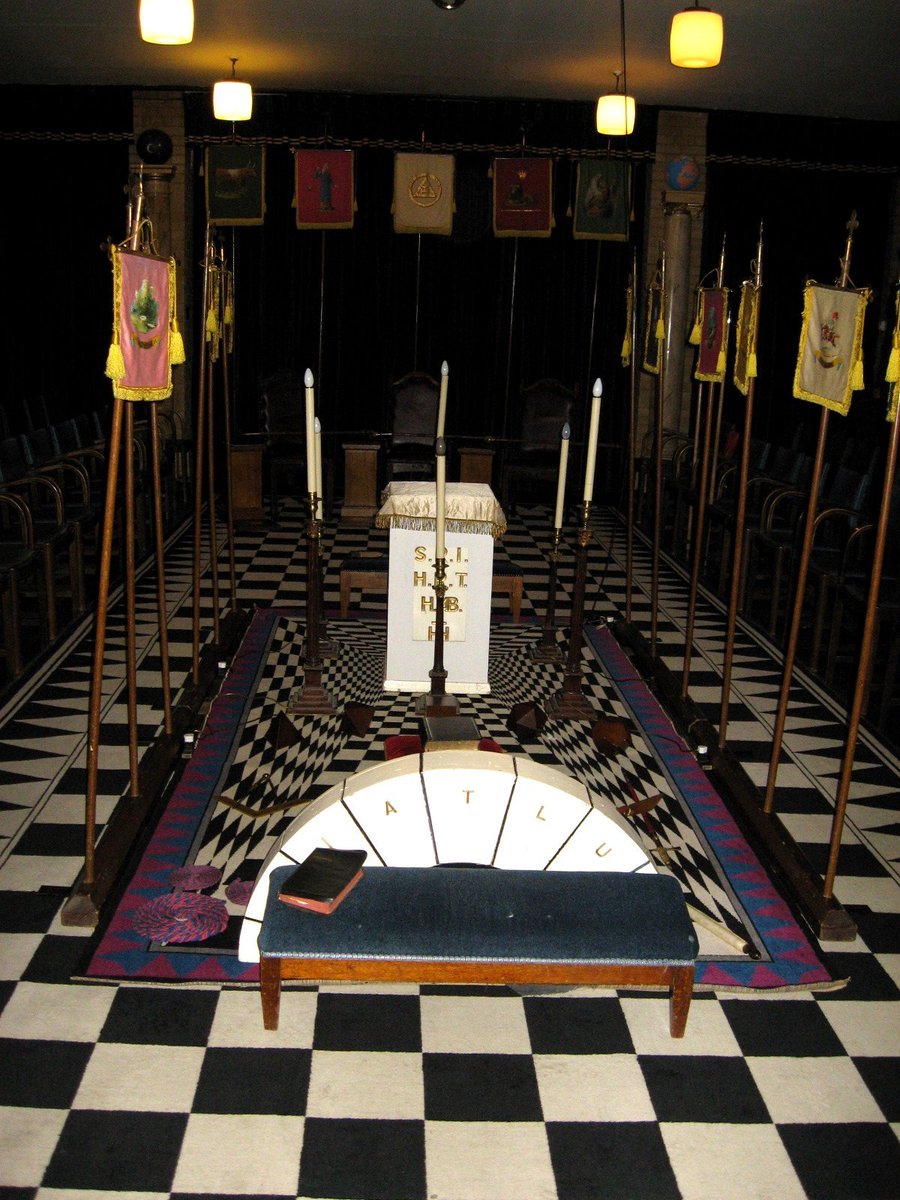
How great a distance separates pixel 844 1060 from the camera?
317 centimetres

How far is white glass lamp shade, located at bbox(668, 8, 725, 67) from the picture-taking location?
585 centimetres

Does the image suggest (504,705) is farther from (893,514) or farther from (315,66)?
(315,66)

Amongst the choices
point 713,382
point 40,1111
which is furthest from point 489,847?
point 713,382

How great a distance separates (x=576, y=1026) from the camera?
3.29 meters

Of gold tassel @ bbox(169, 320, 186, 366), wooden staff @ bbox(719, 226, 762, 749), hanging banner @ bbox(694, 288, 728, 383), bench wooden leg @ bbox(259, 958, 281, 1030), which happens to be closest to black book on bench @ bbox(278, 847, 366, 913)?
bench wooden leg @ bbox(259, 958, 281, 1030)

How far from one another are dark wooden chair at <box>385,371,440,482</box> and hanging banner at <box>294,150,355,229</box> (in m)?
1.54

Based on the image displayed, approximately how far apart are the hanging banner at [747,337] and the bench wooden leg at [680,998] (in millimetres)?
2383

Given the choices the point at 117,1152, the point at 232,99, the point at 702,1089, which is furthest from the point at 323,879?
the point at 232,99

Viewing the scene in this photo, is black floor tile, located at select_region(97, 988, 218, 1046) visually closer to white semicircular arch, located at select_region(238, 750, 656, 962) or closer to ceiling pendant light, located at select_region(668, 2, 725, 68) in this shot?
white semicircular arch, located at select_region(238, 750, 656, 962)

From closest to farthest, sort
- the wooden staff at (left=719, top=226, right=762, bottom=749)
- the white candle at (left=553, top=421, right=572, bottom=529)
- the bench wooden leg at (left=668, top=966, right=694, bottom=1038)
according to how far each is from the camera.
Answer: the bench wooden leg at (left=668, top=966, right=694, bottom=1038) < the wooden staff at (left=719, top=226, right=762, bottom=749) < the white candle at (left=553, top=421, right=572, bottom=529)

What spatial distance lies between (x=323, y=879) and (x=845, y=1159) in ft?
4.75

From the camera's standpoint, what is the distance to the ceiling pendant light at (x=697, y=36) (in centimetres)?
585

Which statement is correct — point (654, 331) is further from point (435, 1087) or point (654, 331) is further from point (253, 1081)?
point (253, 1081)

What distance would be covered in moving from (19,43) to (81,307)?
295cm
